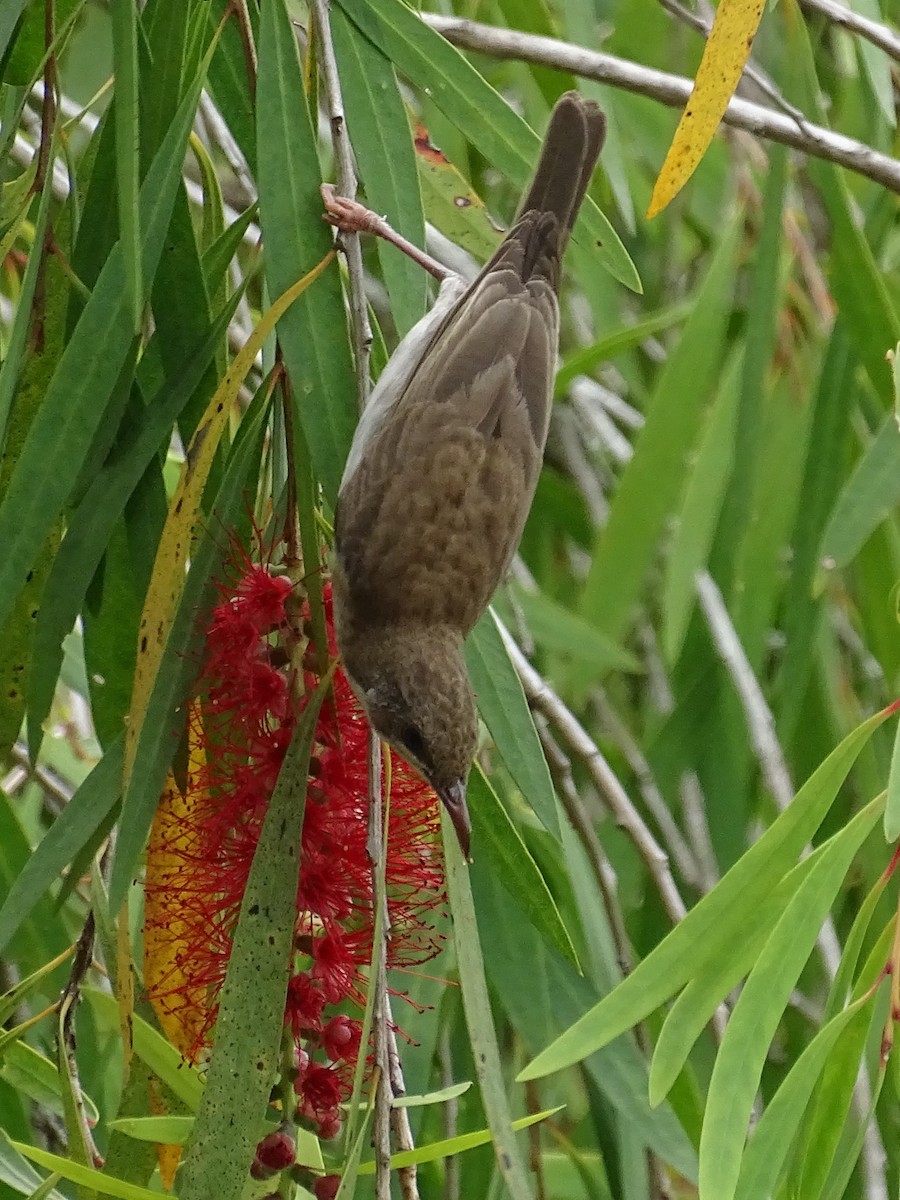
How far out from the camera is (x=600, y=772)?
2189mm

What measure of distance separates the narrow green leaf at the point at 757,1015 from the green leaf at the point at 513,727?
234mm

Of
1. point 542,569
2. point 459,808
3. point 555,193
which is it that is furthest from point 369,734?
point 542,569

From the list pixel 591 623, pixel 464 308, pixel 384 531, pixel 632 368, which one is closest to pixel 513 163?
pixel 464 308

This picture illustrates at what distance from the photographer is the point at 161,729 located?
4.94 ft

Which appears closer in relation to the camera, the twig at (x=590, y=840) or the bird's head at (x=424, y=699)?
the bird's head at (x=424, y=699)

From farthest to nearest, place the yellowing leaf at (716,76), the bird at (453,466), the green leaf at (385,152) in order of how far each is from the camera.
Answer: the bird at (453,466)
the green leaf at (385,152)
the yellowing leaf at (716,76)

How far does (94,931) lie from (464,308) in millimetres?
974

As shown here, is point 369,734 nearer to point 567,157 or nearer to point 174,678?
point 174,678

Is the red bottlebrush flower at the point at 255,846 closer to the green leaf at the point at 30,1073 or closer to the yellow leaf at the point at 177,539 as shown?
the yellow leaf at the point at 177,539

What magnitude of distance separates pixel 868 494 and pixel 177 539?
1.02m

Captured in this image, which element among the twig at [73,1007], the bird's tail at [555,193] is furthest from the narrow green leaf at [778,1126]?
the bird's tail at [555,193]

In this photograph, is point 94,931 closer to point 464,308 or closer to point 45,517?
point 45,517

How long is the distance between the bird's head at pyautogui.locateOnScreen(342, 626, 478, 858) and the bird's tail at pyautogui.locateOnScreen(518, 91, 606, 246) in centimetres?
59

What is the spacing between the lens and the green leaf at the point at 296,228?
153 cm
